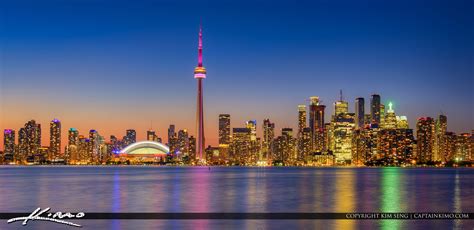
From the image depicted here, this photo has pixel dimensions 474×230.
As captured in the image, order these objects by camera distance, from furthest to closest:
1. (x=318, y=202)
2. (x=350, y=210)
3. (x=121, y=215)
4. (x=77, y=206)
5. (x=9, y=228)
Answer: (x=318, y=202) → (x=77, y=206) → (x=350, y=210) → (x=121, y=215) → (x=9, y=228)

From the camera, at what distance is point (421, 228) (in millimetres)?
35062

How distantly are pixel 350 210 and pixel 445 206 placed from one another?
12.3 m

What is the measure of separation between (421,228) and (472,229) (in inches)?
110

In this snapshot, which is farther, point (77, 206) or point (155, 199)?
point (155, 199)

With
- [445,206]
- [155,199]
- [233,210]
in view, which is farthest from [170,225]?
[445,206]

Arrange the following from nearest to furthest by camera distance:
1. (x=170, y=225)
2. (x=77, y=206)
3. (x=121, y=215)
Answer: (x=170, y=225), (x=121, y=215), (x=77, y=206)

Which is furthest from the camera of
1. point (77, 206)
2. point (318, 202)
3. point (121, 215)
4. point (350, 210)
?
point (318, 202)

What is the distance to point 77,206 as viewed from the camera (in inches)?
2132

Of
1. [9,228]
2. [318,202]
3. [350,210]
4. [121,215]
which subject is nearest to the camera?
[9,228]

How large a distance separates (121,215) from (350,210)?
19206 millimetres

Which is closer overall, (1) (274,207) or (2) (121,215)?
(2) (121,215)

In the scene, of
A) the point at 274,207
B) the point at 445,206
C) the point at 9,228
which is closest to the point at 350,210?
the point at 274,207

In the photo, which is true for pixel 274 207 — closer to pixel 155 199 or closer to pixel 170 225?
pixel 155 199

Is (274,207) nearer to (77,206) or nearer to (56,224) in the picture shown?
(77,206)
